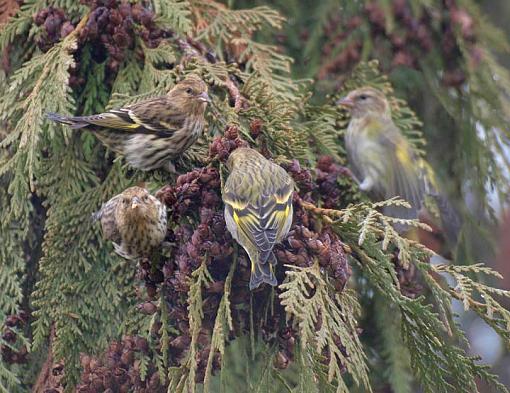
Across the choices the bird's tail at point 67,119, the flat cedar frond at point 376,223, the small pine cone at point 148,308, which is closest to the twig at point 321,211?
the flat cedar frond at point 376,223

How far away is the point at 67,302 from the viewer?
12.6 ft

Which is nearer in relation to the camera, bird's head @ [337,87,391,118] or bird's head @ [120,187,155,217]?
bird's head @ [120,187,155,217]

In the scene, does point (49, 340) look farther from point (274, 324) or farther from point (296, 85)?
point (296, 85)

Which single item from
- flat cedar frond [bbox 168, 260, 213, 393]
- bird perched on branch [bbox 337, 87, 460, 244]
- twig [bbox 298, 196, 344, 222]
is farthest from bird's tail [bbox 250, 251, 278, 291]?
bird perched on branch [bbox 337, 87, 460, 244]

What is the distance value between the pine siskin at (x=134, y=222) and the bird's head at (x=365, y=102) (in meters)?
1.65

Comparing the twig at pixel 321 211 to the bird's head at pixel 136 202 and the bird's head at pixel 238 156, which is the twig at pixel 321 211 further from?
the bird's head at pixel 136 202

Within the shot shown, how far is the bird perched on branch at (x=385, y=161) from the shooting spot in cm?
504

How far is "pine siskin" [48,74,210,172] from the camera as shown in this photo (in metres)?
3.98

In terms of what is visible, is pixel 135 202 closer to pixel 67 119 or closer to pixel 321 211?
pixel 67 119

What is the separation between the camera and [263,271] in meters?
3.29

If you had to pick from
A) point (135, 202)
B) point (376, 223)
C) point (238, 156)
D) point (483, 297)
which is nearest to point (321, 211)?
point (376, 223)

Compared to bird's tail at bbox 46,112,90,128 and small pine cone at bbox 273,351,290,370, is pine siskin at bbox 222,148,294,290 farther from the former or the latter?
bird's tail at bbox 46,112,90,128

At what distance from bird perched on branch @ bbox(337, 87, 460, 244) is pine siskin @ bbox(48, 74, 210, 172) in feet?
3.77

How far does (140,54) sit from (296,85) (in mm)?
809
